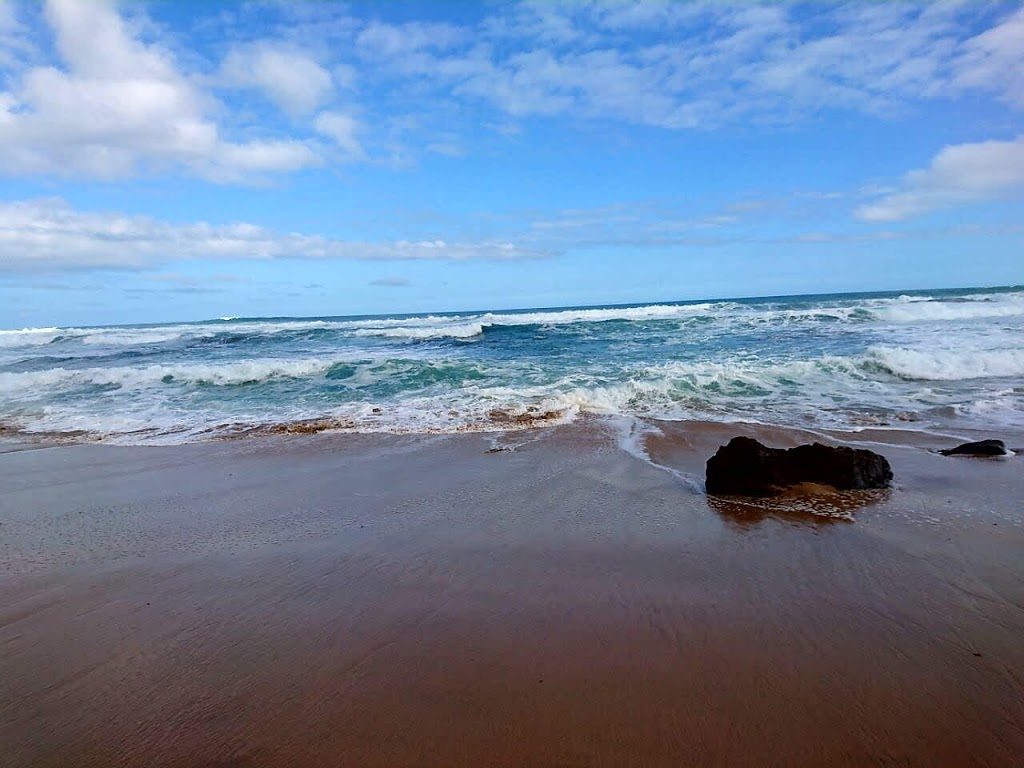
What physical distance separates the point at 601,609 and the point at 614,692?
2.07ft

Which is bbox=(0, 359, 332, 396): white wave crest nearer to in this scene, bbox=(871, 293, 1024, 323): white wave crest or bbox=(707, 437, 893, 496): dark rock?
bbox=(707, 437, 893, 496): dark rock

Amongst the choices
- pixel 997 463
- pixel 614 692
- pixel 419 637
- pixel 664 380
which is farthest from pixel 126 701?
pixel 664 380

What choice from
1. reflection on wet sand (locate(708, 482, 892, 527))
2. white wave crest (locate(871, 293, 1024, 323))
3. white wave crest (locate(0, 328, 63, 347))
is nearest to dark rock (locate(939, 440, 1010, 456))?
reflection on wet sand (locate(708, 482, 892, 527))

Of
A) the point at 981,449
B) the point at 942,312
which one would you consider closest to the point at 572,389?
the point at 981,449

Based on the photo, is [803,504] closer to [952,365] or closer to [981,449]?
[981,449]

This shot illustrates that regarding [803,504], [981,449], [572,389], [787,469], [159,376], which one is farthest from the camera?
[159,376]

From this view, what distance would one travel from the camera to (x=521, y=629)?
9.01ft

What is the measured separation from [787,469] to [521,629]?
2.88 m

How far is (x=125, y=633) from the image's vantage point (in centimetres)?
288

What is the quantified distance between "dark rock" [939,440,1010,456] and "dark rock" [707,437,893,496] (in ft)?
4.23

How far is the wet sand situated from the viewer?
2.07m

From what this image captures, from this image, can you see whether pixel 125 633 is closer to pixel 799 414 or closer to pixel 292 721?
pixel 292 721

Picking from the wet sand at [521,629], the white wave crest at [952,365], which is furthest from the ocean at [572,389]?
the wet sand at [521,629]

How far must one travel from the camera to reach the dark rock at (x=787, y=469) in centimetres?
456
